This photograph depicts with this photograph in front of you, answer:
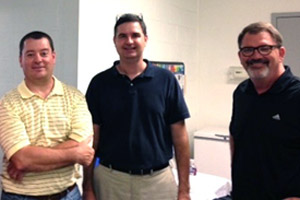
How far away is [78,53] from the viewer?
7.74 feet

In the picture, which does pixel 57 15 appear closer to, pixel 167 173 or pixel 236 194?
pixel 167 173

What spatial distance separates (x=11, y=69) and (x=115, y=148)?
49.4 inches

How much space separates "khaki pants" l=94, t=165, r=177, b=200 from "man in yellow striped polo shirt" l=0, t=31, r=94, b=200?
148 mm

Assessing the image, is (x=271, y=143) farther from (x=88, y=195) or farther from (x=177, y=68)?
(x=177, y=68)

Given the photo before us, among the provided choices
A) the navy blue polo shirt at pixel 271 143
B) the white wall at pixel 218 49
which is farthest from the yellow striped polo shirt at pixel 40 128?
the white wall at pixel 218 49

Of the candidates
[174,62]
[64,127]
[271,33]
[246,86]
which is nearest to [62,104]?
[64,127]

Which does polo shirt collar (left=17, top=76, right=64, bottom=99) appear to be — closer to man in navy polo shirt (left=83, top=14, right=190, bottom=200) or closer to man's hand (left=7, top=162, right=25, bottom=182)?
man in navy polo shirt (left=83, top=14, right=190, bottom=200)

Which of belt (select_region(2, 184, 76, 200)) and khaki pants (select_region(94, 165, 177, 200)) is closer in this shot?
belt (select_region(2, 184, 76, 200))

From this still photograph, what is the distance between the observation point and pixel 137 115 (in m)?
A: 1.78

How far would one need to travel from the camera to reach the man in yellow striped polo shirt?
1.56m

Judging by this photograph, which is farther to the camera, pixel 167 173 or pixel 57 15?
pixel 57 15

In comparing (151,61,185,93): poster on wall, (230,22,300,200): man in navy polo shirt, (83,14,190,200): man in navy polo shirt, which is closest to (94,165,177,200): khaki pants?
(83,14,190,200): man in navy polo shirt

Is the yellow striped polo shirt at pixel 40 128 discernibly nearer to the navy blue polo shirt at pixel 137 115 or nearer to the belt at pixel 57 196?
the belt at pixel 57 196

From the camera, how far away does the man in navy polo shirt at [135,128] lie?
177 centimetres
